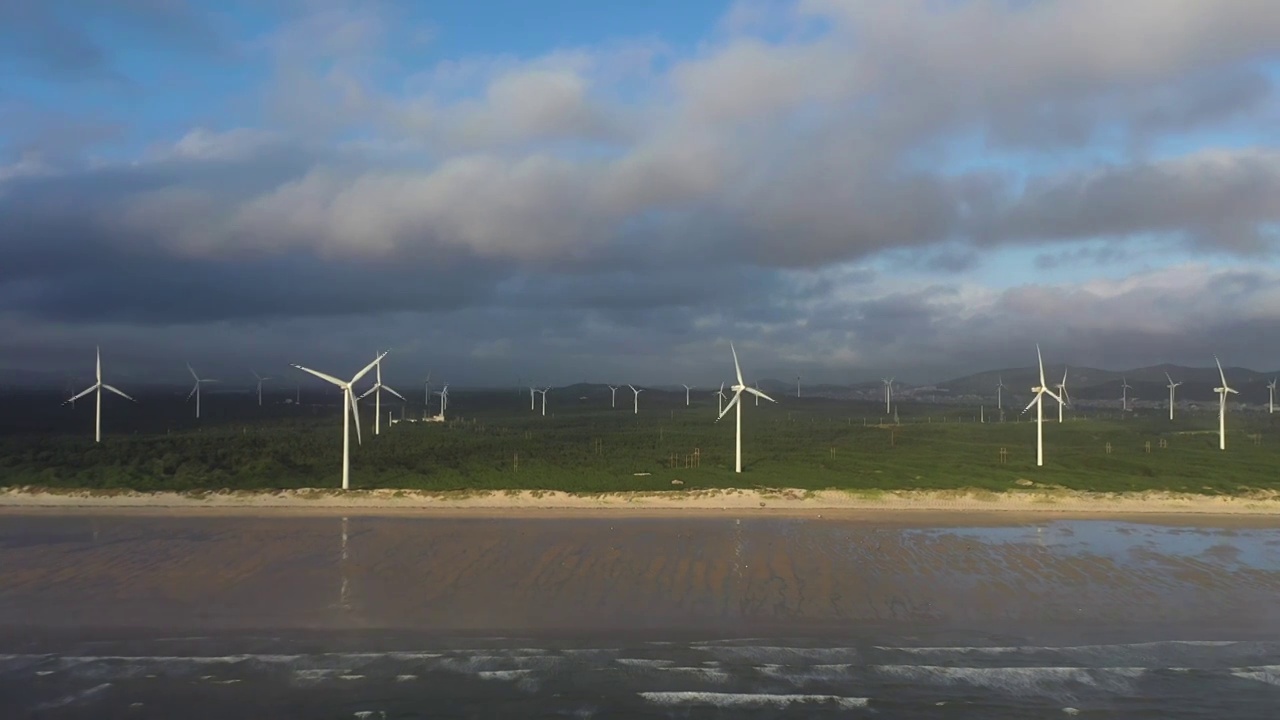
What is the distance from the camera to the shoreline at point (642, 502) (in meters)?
35.5

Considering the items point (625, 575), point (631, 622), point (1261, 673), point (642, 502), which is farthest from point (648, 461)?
point (1261, 673)

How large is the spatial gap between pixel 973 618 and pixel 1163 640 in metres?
3.76

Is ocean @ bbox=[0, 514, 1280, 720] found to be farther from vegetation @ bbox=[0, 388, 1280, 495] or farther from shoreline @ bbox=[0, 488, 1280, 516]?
vegetation @ bbox=[0, 388, 1280, 495]

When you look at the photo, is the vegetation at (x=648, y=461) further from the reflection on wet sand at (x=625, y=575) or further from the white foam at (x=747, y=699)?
the white foam at (x=747, y=699)

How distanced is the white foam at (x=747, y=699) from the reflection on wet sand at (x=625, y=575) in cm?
416

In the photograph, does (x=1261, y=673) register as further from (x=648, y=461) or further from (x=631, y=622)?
(x=648, y=461)

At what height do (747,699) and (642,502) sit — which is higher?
(747,699)

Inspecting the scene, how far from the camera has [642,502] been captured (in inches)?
1452

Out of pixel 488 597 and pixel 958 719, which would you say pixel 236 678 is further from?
pixel 958 719

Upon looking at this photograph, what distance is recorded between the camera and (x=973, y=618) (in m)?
19.2

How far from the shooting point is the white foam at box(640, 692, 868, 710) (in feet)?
44.0

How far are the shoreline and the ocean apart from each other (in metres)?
4.69

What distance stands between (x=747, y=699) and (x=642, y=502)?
23322 mm

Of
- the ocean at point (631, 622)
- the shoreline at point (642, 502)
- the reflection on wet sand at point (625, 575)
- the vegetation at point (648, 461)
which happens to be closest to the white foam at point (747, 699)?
the ocean at point (631, 622)
